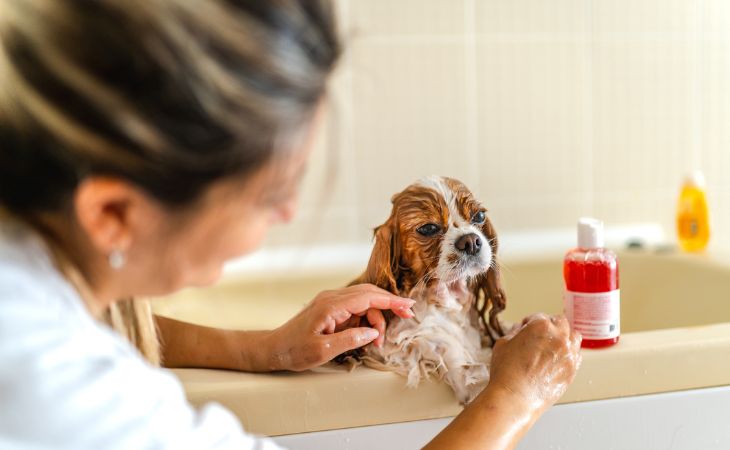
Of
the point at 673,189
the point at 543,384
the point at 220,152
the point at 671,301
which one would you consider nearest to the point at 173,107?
the point at 220,152

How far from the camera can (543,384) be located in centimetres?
78

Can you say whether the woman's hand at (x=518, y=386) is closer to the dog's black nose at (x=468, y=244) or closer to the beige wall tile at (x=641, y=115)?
the dog's black nose at (x=468, y=244)

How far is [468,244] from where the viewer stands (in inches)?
31.9

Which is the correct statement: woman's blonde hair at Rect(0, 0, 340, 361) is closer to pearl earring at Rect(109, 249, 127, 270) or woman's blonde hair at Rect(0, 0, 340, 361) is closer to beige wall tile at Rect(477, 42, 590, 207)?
pearl earring at Rect(109, 249, 127, 270)

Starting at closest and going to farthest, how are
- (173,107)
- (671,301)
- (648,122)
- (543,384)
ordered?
(173,107) < (543,384) < (671,301) < (648,122)

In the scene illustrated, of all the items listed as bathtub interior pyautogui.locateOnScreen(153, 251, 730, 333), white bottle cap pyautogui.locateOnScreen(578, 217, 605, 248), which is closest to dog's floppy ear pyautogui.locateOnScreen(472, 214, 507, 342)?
white bottle cap pyautogui.locateOnScreen(578, 217, 605, 248)

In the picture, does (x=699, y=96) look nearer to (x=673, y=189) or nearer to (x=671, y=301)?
(x=673, y=189)

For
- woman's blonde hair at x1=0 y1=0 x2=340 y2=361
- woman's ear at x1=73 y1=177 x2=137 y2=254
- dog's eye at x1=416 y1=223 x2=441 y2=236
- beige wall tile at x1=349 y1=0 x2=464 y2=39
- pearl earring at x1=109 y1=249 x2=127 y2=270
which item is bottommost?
dog's eye at x1=416 y1=223 x2=441 y2=236

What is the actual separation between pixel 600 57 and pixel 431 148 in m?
0.43

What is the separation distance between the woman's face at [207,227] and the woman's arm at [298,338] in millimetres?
194

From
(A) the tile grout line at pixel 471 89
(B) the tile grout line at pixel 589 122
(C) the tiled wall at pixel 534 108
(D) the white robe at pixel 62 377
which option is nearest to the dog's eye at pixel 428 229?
(D) the white robe at pixel 62 377

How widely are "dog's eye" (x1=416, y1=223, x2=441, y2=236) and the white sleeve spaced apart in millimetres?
338

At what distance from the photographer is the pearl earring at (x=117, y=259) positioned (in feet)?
1.87

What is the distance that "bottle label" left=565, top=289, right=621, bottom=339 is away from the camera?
2.88 feet
